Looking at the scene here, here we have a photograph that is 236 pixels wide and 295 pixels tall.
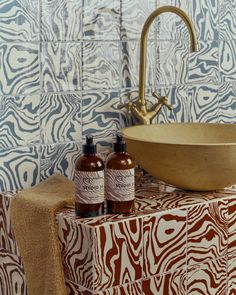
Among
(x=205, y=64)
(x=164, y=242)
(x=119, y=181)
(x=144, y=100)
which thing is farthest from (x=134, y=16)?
(x=164, y=242)

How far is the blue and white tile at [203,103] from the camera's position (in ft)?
8.29

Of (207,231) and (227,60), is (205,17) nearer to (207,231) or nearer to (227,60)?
(227,60)

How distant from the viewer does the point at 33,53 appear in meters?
2.05

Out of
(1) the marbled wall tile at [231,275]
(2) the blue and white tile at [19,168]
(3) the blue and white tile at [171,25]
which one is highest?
(3) the blue and white tile at [171,25]

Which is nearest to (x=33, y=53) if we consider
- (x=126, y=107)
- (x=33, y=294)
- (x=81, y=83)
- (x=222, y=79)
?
(x=81, y=83)

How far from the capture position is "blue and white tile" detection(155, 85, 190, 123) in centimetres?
242

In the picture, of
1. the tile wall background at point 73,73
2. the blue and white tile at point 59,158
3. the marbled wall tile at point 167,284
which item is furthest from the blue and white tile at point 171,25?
the marbled wall tile at point 167,284

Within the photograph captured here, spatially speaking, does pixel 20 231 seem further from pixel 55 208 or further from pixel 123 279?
pixel 123 279

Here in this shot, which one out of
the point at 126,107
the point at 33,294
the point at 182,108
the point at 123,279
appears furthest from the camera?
the point at 182,108

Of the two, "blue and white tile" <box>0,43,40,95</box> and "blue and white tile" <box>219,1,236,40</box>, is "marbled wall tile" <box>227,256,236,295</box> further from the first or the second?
"blue and white tile" <box>219,1,236,40</box>

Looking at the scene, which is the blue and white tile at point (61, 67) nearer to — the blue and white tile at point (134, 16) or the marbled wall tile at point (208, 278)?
the blue and white tile at point (134, 16)

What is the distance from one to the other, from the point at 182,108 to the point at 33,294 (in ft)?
3.12

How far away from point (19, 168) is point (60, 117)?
213mm

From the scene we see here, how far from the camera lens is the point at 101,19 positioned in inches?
86.5
